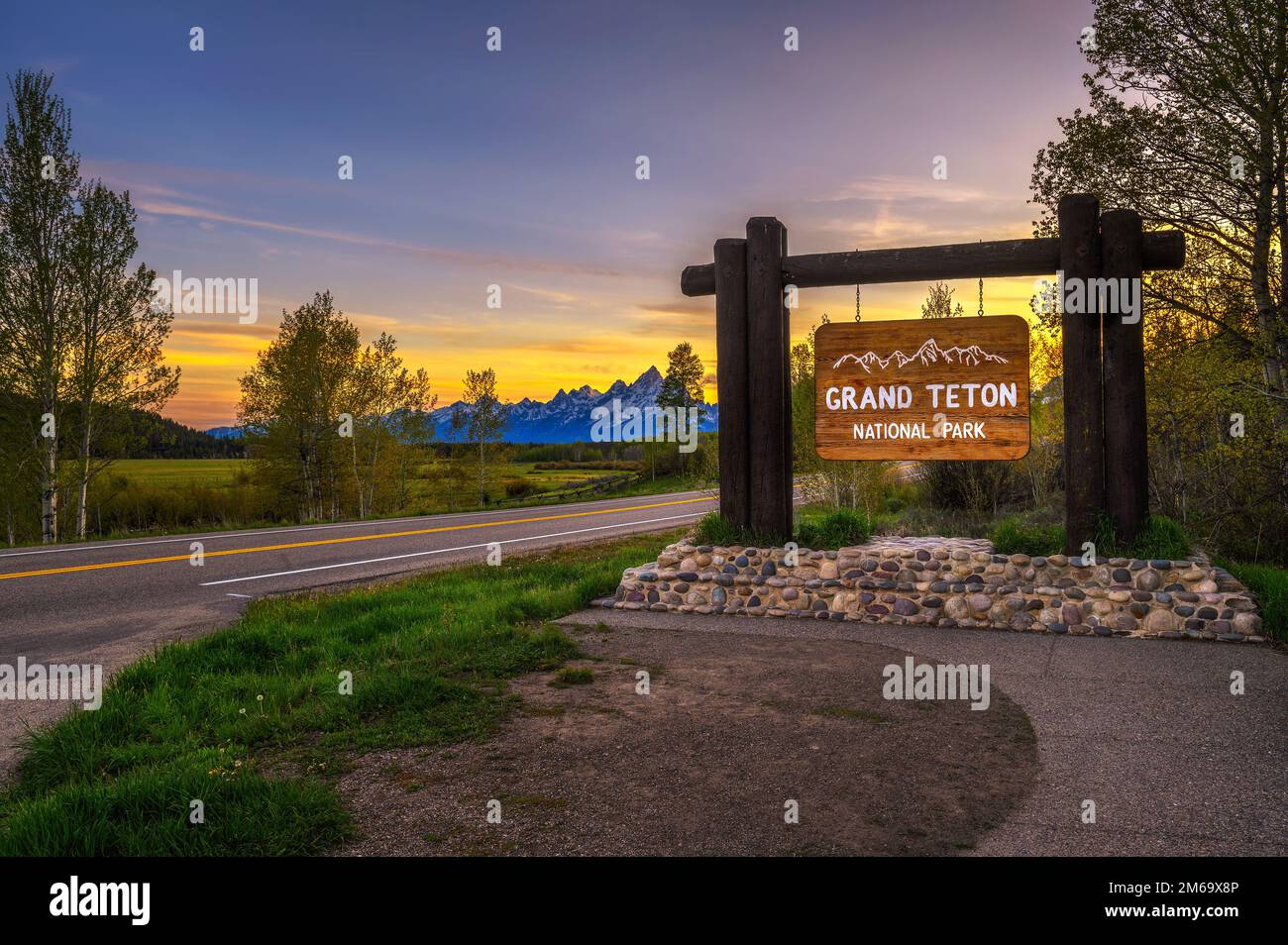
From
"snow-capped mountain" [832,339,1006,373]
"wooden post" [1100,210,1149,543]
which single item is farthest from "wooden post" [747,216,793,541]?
"wooden post" [1100,210,1149,543]

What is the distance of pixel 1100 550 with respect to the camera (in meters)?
7.61

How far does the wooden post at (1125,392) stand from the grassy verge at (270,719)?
18.3 ft

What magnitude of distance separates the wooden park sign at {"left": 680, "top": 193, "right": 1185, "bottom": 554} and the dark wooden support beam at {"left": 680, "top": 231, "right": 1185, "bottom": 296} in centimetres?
1

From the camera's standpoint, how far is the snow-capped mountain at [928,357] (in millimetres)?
8289

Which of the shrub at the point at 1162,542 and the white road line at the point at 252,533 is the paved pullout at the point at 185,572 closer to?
the white road line at the point at 252,533

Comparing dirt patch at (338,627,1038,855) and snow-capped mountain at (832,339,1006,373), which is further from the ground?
snow-capped mountain at (832,339,1006,373)

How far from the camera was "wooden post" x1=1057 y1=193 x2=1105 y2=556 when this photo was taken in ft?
25.5

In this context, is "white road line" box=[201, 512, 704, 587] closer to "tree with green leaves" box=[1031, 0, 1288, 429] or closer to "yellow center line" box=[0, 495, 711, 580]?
"yellow center line" box=[0, 495, 711, 580]

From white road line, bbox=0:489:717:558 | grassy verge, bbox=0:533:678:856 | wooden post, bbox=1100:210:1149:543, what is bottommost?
grassy verge, bbox=0:533:678:856

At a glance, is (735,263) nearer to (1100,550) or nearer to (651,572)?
(651,572)

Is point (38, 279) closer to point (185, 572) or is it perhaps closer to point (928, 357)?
A: point (185, 572)

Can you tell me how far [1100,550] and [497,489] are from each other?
3489cm

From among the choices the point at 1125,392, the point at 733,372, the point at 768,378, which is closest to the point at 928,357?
the point at 768,378
